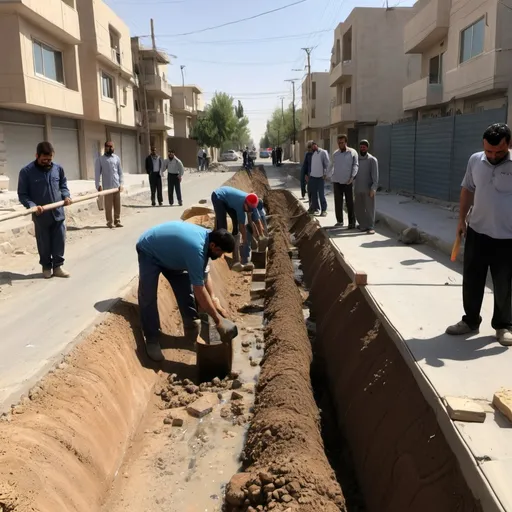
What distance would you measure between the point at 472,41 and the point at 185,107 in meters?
39.1

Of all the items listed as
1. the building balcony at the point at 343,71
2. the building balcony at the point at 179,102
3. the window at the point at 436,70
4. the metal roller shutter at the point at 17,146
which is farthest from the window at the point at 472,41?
the building balcony at the point at 179,102

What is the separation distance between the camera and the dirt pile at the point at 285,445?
3225 mm

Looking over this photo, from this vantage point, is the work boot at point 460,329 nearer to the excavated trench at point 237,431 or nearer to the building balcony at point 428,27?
the excavated trench at point 237,431

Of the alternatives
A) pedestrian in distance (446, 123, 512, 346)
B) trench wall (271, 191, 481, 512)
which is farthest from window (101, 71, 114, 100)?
pedestrian in distance (446, 123, 512, 346)

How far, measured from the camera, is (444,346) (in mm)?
4164

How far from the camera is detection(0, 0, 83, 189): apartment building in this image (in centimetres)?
1611

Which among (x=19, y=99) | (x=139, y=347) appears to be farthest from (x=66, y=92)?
(x=139, y=347)

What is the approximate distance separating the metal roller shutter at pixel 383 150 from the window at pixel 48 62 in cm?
1299

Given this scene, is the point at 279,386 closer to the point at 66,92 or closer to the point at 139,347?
the point at 139,347

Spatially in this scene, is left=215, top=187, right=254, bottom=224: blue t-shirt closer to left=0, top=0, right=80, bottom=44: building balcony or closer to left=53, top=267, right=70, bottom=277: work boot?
left=53, top=267, right=70, bottom=277: work boot

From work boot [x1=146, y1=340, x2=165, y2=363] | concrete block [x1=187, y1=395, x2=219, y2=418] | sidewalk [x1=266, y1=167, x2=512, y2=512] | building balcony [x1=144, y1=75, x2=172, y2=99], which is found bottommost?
concrete block [x1=187, y1=395, x2=219, y2=418]

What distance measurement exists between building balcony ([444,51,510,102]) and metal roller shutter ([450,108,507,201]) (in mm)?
2947

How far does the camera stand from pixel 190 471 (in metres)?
4.08

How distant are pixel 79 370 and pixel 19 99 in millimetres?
14813
